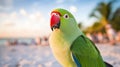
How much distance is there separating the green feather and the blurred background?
344mm

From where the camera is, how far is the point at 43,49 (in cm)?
162

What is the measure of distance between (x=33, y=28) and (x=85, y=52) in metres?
0.64

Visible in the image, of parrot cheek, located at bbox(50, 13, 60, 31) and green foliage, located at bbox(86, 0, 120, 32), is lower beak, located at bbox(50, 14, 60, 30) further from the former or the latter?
green foliage, located at bbox(86, 0, 120, 32)

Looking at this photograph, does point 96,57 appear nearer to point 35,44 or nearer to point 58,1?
point 58,1

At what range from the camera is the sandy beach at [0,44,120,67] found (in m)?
1.33

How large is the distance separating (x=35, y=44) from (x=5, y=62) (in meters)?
0.44

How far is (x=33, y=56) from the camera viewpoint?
4.78ft

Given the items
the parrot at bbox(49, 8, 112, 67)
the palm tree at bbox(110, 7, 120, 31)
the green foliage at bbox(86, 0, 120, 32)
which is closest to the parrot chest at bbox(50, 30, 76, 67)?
the parrot at bbox(49, 8, 112, 67)

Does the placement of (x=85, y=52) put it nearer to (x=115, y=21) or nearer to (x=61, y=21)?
(x=61, y=21)

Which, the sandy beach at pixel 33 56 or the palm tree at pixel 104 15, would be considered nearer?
the sandy beach at pixel 33 56

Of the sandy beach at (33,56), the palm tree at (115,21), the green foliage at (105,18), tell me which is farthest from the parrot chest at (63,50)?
the palm tree at (115,21)

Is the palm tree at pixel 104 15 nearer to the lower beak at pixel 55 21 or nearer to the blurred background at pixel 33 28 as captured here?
the blurred background at pixel 33 28

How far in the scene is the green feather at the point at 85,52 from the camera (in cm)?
96

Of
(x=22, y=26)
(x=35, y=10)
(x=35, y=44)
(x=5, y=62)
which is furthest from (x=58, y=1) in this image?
(x=5, y=62)
